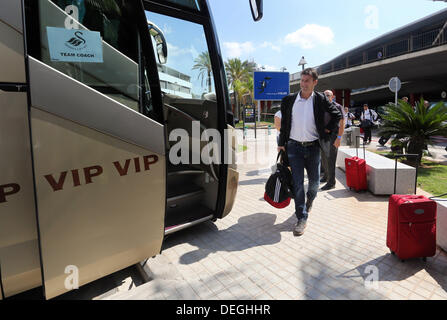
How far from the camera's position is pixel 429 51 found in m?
17.4

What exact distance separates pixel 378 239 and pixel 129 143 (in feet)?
10.2

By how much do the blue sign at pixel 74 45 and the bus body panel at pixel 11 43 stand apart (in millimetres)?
181

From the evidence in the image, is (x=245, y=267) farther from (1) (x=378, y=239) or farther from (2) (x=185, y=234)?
(1) (x=378, y=239)

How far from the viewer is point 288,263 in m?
2.88

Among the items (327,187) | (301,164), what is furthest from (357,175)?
(301,164)

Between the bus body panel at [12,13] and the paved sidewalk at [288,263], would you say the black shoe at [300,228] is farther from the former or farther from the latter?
the bus body panel at [12,13]

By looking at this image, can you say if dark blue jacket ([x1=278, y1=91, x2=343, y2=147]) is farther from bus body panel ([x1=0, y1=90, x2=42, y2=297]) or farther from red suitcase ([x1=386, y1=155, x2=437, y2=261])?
bus body panel ([x1=0, y1=90, x2=42, y2=297])

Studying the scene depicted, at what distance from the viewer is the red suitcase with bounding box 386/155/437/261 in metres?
2.63

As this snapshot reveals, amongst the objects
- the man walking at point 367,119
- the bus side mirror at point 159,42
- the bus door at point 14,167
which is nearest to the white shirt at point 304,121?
the bus side mirror at point 159,42

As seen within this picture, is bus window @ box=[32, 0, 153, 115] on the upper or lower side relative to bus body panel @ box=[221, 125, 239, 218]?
upper

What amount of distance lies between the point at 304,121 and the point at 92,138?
2521mm

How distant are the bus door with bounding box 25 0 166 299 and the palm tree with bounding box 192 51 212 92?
981 millimetres
